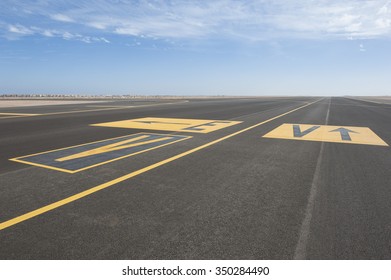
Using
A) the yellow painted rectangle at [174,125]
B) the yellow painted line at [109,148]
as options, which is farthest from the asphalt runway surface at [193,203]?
the yellow painted rectangle at [174,125]

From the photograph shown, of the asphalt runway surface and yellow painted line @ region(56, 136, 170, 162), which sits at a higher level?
yellow painted line @ region(56, 136, 170, 162)

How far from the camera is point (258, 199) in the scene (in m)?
4.16

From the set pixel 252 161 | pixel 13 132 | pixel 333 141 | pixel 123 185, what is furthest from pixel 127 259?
pixel 13 132

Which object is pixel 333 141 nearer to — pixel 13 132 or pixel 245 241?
pixel 245 241

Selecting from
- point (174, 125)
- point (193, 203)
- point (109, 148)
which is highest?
point (174, 125)

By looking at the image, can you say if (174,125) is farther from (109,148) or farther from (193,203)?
(193,203)

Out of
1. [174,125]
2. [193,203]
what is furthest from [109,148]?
[174,125]

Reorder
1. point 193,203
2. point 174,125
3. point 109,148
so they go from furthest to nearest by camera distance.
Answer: point 174,125, point 109,148, point 193,203

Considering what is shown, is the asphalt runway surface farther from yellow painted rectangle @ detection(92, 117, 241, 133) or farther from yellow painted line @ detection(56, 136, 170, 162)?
yellow painted rectangle @ detection(92, 117, 241, 133)

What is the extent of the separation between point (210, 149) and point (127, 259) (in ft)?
17.2

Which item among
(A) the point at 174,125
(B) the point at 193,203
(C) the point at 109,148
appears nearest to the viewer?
(B) the point at 193,203

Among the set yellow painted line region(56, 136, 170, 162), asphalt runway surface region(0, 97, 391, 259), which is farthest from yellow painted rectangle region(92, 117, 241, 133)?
asphalt runway surface region(0, 97, 391, 259)

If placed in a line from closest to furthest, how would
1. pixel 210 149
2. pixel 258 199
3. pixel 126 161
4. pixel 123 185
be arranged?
1. pixel 258 199
2. pixel 123 185
3. pixel 126 161
4. pixel 210 149

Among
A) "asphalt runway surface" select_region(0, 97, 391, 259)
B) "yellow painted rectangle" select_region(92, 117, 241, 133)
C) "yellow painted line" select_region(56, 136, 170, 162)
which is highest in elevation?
"yellow painted rectangle" select_region(92, 117, 241, 133)
